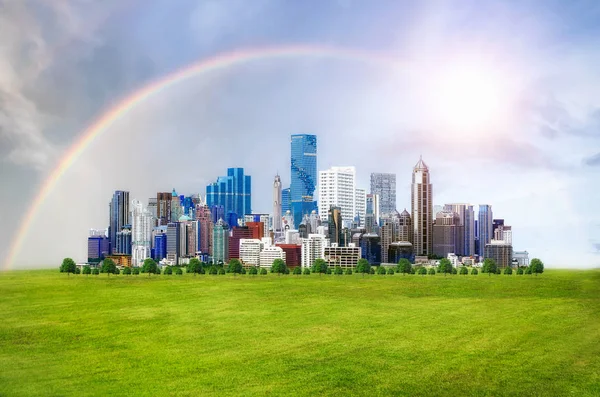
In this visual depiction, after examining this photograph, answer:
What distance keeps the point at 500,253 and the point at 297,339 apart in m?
12.3

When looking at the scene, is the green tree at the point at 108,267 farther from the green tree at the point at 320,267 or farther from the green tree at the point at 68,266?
the green tree at the point at 320,267

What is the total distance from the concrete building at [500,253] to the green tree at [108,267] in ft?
37.9

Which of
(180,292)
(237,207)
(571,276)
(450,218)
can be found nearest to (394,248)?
(450,218)

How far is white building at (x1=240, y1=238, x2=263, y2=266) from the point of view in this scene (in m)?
21.6

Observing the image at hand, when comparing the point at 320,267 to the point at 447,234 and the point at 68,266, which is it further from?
the point at 68,266

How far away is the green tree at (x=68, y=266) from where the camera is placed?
1561 centimetres

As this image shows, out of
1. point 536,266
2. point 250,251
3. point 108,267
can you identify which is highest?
point 250,251

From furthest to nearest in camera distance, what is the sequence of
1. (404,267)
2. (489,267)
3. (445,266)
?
(404,267)
(445,266)
(489,267)

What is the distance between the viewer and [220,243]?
24.8 m

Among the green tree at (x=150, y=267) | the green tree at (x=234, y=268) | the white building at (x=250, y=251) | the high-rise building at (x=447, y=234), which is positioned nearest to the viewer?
the green tree at (x=150, y=267)

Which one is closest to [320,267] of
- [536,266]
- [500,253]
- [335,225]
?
[500,253]

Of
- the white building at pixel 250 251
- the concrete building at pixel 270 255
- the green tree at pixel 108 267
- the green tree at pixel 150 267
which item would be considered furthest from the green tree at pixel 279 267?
the green tree at pixel 108 267

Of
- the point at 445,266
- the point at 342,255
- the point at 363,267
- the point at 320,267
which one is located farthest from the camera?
the point at 342,255

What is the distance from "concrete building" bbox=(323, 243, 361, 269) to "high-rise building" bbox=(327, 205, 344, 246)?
126 cm
